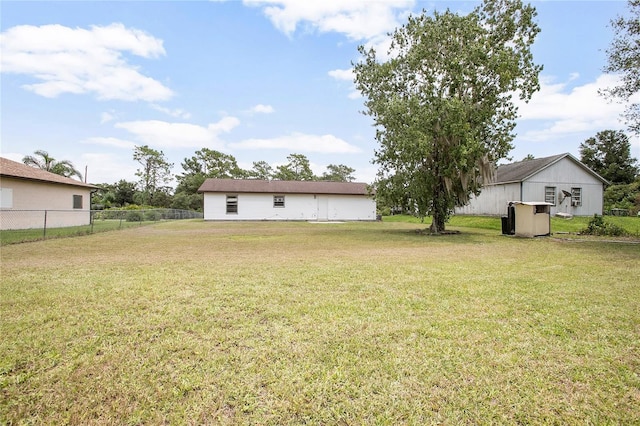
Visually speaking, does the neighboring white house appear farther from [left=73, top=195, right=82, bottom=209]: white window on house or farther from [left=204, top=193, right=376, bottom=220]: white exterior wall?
[left=73, top=195, right=82, bottom=209]: white window on house

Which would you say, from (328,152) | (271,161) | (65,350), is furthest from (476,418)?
(271,161)

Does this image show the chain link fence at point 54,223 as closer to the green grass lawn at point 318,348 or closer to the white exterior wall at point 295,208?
the white exterior wall at point 295,208

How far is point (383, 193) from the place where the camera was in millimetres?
14523

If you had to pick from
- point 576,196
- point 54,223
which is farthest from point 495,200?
point 54,223

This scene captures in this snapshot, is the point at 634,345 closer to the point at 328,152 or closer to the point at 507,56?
the point at 507,56

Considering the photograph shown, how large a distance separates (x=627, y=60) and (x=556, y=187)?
39.1 feet

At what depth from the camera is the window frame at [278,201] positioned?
2634cm

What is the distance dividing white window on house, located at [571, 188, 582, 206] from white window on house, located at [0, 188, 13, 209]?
109 ft

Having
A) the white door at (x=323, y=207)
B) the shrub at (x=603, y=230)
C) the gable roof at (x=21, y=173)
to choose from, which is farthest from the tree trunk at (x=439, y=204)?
the gable roof at (x=21, y=173)

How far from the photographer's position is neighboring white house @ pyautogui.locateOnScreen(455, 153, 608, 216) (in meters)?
20.6

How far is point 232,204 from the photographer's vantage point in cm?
2573

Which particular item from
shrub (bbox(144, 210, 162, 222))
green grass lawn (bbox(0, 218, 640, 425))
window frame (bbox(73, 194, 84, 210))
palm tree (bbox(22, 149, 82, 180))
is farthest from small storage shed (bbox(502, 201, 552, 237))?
palm tree (bbox(22, 149, 82, 180))

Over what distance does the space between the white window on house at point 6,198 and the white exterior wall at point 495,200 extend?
1027 inches

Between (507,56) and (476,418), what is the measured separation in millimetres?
13200
